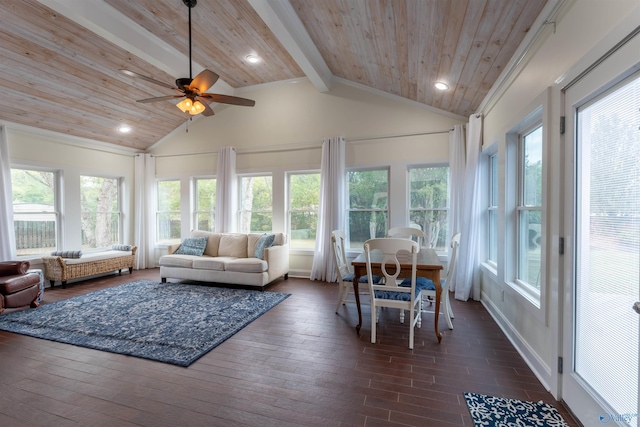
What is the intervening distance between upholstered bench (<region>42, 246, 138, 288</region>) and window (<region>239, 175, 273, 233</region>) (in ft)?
7.96

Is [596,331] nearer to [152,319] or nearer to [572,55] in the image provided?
[572,55]

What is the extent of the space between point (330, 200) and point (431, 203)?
1750 mm

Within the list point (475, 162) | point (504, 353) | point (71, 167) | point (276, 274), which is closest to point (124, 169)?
point (71, 167)

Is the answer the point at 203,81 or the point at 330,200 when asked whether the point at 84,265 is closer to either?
the point at 203,81

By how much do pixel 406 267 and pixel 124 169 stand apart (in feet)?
21.8

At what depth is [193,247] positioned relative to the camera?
17.5ft

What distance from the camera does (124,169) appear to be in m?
6.42

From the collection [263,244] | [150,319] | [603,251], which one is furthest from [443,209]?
[150,319]

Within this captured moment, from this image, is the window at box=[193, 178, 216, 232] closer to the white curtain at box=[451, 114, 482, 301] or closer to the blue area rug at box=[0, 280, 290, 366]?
the blue area rug at box=[0, 280, 290, 366]

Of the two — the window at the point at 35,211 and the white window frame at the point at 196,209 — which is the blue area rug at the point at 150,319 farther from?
the white window frame at the point at 196,209

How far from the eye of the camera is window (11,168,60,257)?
483cm

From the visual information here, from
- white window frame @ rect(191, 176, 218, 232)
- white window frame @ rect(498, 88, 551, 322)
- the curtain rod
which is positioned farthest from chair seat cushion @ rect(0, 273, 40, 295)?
white window frame @ rect(498, 88, 551, 322)

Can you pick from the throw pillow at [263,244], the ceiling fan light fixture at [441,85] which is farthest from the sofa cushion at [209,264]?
the ceiling fan light fixture at [441,85]

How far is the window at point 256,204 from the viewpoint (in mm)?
5871
